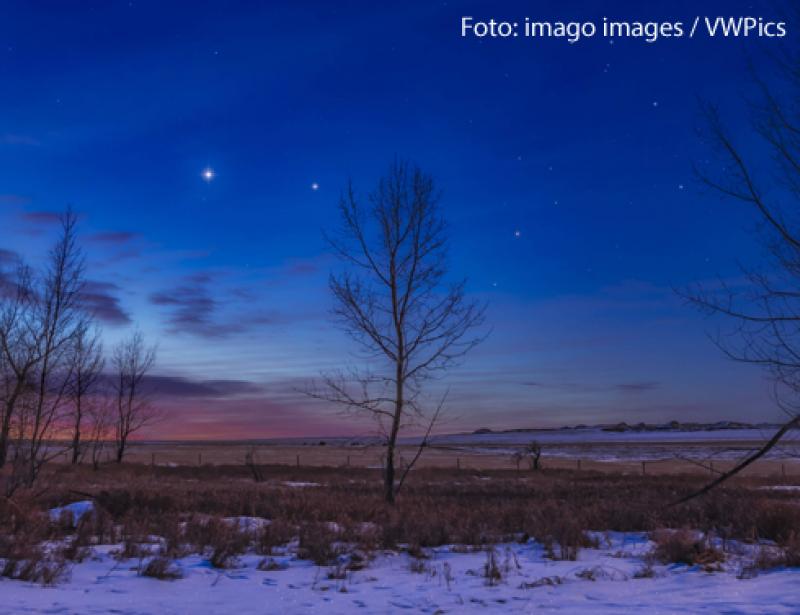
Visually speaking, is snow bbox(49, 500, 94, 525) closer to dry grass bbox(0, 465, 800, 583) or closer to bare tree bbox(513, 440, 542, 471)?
dry grass bbox(0, 465, 800, 583)

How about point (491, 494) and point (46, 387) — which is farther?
point (46, 387)

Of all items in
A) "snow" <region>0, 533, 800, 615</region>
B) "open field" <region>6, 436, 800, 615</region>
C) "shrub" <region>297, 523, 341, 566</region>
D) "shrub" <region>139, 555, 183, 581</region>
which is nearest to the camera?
"snow" <region>0, 533, 800, 615</region>

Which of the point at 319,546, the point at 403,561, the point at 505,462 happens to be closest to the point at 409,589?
the point at 403,561

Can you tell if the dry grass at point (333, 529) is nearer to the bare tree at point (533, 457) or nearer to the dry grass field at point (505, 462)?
the dry grass field at point (505, 462)

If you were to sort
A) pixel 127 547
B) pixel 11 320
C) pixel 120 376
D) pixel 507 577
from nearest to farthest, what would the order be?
1. pixel 507 577
2. pixel 127 547
3. pixel 11 320
4. pixel 120 376

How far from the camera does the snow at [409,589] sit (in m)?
5.67

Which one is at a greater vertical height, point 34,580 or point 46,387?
point 46,387

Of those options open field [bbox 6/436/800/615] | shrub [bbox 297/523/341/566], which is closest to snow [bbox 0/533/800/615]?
open field [bbox 6/436/800/615]

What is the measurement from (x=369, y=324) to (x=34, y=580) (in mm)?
10533

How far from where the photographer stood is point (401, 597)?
20.4 feet

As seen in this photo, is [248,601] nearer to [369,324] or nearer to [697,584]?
[697,584]

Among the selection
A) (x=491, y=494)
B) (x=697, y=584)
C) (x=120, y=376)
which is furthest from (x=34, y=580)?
(x=120, y=376)

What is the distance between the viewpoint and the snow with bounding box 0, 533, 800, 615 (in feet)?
18.6

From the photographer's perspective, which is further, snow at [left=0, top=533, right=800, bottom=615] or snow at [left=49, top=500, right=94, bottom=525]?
snow at [left=49, top=500, right=94, bottom=525]
